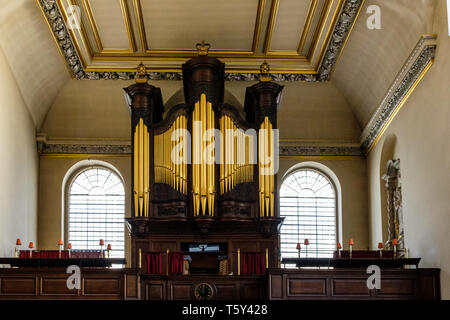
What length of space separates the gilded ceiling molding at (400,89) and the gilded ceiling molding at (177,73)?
1701 millimetres

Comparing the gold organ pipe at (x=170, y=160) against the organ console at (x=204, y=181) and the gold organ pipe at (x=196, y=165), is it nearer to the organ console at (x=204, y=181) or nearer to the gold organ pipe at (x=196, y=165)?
the organ console at (x=204, y=181)

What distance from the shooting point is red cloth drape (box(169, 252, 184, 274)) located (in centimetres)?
1973

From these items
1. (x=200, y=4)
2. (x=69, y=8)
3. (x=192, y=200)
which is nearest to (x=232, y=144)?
(x=192, y=200)

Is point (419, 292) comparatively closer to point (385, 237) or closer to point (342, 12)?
point (385, 237)

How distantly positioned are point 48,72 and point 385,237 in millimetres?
8743

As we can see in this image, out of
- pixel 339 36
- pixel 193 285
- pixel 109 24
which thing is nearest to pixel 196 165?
pixel 193 285

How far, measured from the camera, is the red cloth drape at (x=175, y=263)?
1973 cm

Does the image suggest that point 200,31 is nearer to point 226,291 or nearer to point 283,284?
point 226,291

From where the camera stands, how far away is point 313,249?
23.9 m

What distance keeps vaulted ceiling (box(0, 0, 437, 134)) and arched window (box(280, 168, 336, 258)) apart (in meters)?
2.02

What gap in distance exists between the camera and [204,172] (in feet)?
67.6

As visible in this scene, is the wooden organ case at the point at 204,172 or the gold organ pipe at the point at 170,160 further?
the gold organ pipe at the point at 170,160

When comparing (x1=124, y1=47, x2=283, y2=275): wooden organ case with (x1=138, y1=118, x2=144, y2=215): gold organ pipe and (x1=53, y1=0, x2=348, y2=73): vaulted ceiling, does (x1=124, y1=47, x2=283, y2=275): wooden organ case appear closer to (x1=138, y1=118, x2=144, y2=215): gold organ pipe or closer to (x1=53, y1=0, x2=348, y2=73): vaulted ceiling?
(x1=138, y1=118, x2=144, y2=215): gold organ pipe

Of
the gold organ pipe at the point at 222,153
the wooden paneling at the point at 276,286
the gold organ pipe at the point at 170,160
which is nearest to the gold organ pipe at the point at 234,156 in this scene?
the gold organ pipe at the point at 222,153
